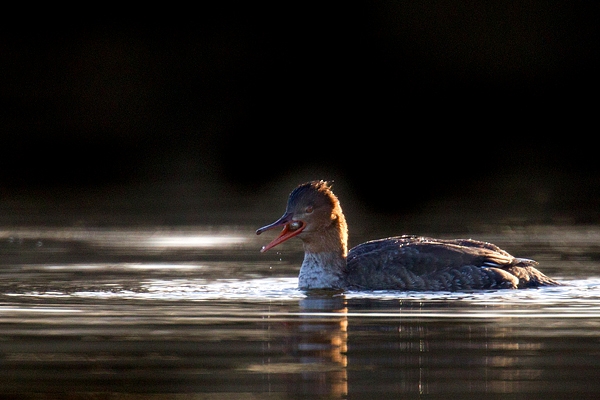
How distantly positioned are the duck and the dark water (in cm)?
34

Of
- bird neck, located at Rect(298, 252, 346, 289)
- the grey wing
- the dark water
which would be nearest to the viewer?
the dark water

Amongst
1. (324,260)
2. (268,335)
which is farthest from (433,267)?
(268,335)

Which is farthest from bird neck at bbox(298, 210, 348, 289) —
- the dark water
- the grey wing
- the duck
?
the dark water

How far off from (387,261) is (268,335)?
345cm

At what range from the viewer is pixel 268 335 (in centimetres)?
881

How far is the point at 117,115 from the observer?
106 feet

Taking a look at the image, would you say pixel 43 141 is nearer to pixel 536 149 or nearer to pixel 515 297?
pixel 536 149

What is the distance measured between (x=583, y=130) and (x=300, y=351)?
23.6m

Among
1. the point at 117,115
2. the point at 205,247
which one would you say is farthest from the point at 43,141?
the point at 205,247

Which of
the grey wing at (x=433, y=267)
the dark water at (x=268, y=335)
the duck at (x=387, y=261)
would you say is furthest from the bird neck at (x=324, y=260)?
the dark water at (x=268, y=335)

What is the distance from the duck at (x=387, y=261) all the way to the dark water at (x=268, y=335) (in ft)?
1.13

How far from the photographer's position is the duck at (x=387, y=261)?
12.0 m

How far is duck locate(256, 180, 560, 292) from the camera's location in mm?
11984

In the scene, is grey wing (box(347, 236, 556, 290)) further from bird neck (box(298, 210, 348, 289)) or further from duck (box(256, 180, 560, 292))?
bird neck (box(298, 210, 348, 289))
